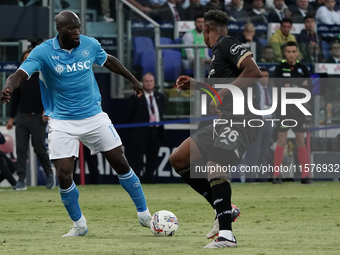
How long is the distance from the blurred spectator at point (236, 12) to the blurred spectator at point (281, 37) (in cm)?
91

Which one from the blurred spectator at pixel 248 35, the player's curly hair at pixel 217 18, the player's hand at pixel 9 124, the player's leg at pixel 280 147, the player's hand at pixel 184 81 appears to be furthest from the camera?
the blurred spectator at pixel 248 35

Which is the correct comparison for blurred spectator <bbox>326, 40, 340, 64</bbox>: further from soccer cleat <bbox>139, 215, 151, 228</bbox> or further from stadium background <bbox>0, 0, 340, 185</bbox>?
soccer cleat <bbox>139, 215, 151, 228</bbox>

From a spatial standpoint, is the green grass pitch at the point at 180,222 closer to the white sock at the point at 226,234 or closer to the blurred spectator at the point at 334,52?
the white sock at the point at 226,234

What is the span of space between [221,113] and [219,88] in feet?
0.73

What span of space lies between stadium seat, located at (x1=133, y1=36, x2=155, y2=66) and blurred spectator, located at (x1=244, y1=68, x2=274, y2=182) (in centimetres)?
250

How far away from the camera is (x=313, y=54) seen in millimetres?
15945

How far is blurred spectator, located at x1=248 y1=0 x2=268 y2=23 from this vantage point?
16812mm

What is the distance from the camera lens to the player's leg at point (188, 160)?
6.56 m

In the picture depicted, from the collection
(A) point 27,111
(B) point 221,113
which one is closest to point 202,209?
(B) point 221,113

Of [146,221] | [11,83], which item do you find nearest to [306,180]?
[146,221]

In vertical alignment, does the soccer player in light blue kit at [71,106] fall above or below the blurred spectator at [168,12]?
below

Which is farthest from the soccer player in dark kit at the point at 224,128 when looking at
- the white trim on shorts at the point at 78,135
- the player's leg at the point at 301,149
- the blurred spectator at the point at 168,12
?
the blurred spectator at the point at 168,12

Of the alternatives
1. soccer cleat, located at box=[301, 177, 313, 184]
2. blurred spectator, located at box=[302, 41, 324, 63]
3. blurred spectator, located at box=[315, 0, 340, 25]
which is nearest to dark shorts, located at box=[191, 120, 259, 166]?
soccer cleat, located at box=[301, 177, 313, 184]

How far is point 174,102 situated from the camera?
48.0ft
